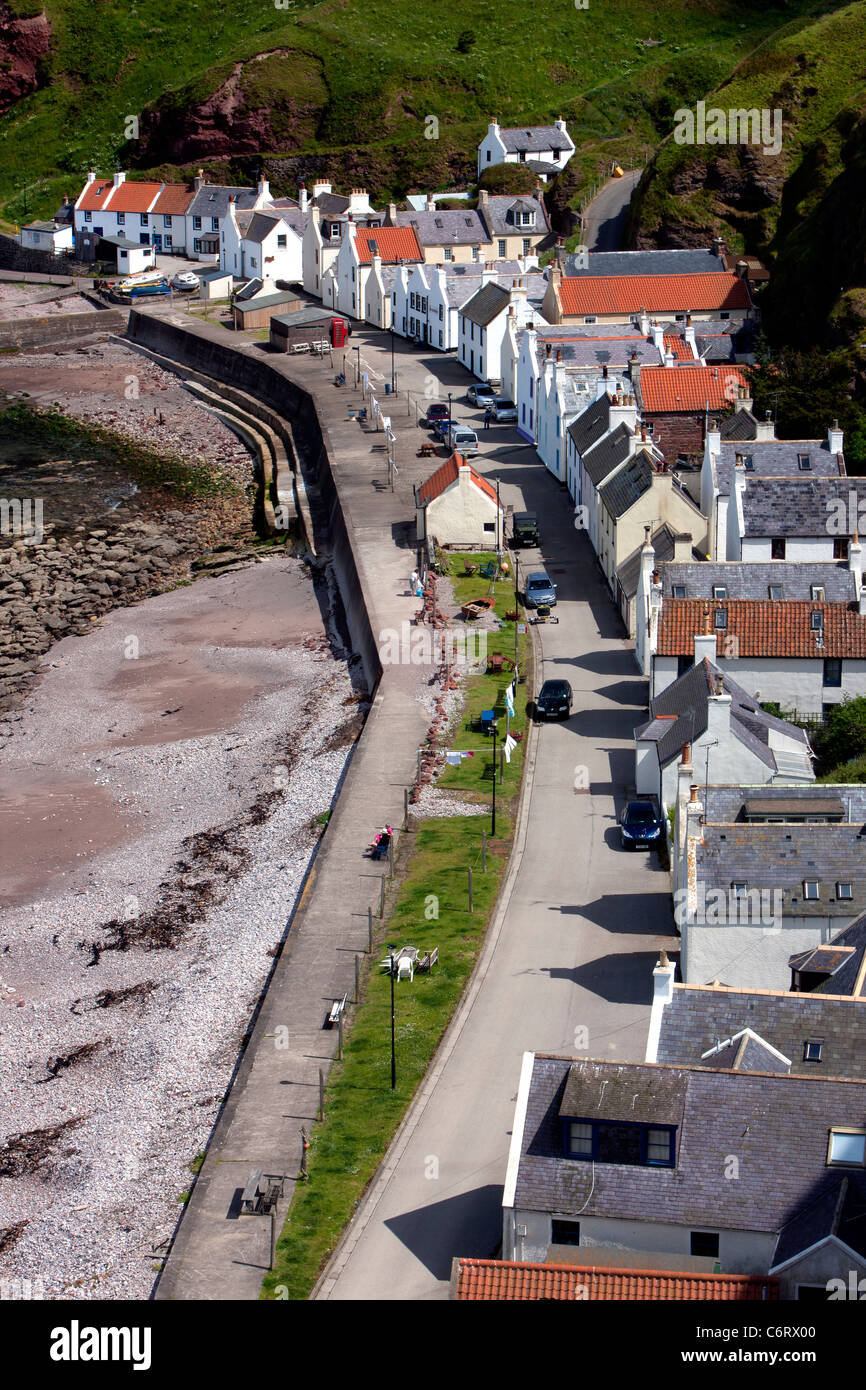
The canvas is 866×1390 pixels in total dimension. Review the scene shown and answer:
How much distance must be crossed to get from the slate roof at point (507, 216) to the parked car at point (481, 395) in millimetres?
28709

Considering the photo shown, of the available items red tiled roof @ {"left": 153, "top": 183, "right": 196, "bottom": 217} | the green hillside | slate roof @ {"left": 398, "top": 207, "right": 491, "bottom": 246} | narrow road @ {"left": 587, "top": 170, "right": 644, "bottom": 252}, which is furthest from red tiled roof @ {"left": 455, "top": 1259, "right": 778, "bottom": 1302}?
red tiled roof @ {"left": 153, "top": 183, "right": 196, "bottom": 217}

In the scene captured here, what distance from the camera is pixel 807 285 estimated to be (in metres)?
96.8

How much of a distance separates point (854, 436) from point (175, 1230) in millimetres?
51621

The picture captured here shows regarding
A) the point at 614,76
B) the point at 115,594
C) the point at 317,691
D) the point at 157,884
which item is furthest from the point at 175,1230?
the point at 614,76

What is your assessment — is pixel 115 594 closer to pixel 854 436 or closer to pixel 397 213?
pixel 854 436

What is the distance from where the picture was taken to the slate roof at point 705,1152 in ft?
99.1

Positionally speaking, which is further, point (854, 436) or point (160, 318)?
point (160, 318)

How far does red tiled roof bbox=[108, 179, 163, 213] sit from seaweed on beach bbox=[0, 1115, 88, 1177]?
387 ft

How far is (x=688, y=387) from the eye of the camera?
273ft

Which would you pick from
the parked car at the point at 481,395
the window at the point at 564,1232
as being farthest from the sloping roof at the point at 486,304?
the window at the point at 564,1232

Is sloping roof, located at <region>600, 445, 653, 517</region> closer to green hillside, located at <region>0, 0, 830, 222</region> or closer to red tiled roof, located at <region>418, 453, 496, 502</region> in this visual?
red tiled roof, located at <region>418, 453, 496, 502</region>

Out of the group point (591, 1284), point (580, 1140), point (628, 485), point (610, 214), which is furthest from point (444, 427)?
point (591, 1284)

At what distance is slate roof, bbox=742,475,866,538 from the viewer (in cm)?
6444
